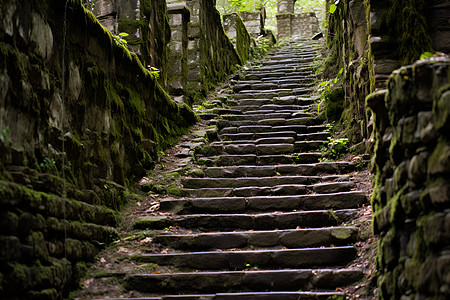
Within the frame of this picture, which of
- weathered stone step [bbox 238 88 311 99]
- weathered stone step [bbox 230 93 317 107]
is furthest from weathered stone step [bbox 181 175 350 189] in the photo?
weathered stone step [bbox 238 88 311 99]

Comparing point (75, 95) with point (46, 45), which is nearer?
point (46, 45)

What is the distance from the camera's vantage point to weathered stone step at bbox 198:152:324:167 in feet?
20.0

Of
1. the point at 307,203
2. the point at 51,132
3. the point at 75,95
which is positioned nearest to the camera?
the point at 51,132

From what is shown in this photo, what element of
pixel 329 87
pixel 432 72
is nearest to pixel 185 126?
pixel 329 87

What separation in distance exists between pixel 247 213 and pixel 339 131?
257cm

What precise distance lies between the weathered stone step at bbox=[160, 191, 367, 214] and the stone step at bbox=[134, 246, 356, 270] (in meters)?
0.89

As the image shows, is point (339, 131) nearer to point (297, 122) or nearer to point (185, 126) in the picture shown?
point (297, 122)

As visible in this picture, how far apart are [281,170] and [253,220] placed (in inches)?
55.5

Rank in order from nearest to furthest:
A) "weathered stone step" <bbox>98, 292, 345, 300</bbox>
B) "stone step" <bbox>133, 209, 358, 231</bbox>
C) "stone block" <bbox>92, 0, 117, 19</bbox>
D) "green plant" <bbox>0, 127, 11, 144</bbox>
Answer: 1. "green plant" <bbox>0, 127, 11, 144</bbox>
2. "weathered stone step" <bbox>98, 292, 345, 300</bbox>
3. "stone step" <bbox>133, 209, 358, 231</bbox>
4. "stone block" <bbox>92, 0, 117, 19</bbox>

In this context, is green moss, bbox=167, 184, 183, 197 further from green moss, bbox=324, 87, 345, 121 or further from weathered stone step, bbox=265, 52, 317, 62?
weathered stone step, bbox=265, 52, 317, 62

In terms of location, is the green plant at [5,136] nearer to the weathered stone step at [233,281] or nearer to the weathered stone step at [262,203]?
the weathered stone step at [233,281]

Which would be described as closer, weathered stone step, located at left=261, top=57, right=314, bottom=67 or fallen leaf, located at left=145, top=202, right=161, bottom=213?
fallen leaf, located at left=145, top=202, right=161, bottom=213

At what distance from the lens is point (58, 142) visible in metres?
3.41

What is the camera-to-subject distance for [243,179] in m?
5.45
